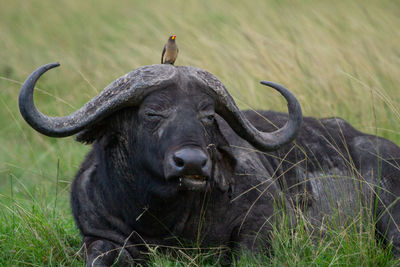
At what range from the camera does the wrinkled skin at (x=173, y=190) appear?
4457mm

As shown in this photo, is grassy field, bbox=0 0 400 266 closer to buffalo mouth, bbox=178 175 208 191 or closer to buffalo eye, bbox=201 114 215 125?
buffalo mouth, bbox=178 175 208 191

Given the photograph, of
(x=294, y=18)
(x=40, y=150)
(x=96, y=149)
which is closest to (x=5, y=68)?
(x=40, y=150)

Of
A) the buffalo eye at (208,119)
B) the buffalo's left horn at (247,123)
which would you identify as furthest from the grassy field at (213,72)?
the buffalo eye at (208,119)

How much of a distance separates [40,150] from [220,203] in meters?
4.64

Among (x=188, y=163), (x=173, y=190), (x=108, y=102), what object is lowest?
(x=173, y=190)

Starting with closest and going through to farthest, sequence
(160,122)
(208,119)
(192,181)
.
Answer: (192,181), (160,122), (208,119)

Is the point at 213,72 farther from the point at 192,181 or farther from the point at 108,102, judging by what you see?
the point at 192,181

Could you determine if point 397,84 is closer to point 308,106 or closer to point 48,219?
point 308,106

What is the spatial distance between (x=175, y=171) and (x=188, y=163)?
116mm

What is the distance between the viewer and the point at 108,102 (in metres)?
4.48

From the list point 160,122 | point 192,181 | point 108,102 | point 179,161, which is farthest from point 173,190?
point 108,102

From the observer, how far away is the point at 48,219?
529 centimetres

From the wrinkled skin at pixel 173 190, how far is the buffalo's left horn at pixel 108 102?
Result: 3.2 inches

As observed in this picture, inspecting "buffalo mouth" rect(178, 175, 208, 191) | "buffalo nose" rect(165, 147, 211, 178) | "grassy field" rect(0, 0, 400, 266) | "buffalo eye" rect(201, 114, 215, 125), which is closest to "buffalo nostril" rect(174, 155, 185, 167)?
"buffalo nose" rect(165, 147, 211, 178)
